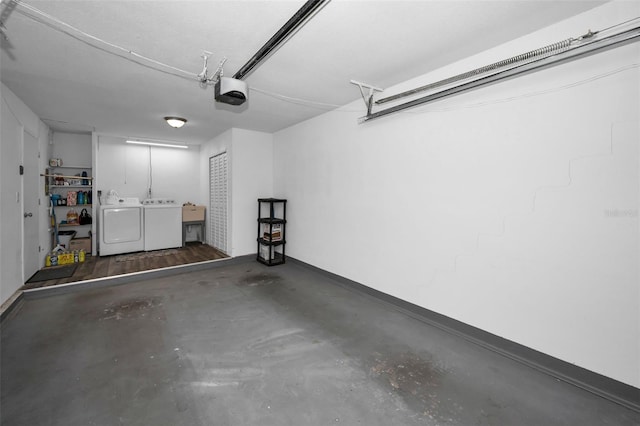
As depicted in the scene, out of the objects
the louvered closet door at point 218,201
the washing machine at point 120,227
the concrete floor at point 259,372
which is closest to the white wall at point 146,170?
the washing machine at point 120,227

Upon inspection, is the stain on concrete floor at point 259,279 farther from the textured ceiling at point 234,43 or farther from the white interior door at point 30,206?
the white interior door at point 30,206

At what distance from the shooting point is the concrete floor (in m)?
1.59

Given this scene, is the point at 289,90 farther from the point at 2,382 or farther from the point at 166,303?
the point at 2,382

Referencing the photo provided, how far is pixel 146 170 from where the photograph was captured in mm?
6070

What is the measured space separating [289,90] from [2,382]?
347 cm

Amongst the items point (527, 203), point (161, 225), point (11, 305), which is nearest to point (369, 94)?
point (527, 203)

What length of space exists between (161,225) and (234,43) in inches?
180

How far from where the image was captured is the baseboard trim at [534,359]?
5.62ft

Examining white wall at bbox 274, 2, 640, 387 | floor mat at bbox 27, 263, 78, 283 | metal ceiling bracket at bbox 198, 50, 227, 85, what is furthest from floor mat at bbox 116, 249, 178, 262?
white wall at bbox 274, 2, 640, 387

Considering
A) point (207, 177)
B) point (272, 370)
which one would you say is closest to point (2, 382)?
point (272, 370)

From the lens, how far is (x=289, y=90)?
315 centimetres

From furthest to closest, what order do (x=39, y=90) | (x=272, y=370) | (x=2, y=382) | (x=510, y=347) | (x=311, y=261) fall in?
(x=311, y=261) < (x=39, y=90) < (x=510, y=347) < (x=272, y=370) < (x=2, y=382)

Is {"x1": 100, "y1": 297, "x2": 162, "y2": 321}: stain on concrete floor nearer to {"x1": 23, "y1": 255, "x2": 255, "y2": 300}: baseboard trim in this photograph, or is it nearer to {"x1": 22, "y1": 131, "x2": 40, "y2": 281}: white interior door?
{"x1": 23, "y1": 255, "x2": 255, "y2": 300}: baseboard trim

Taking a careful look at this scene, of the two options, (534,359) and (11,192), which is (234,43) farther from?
(534,359)
